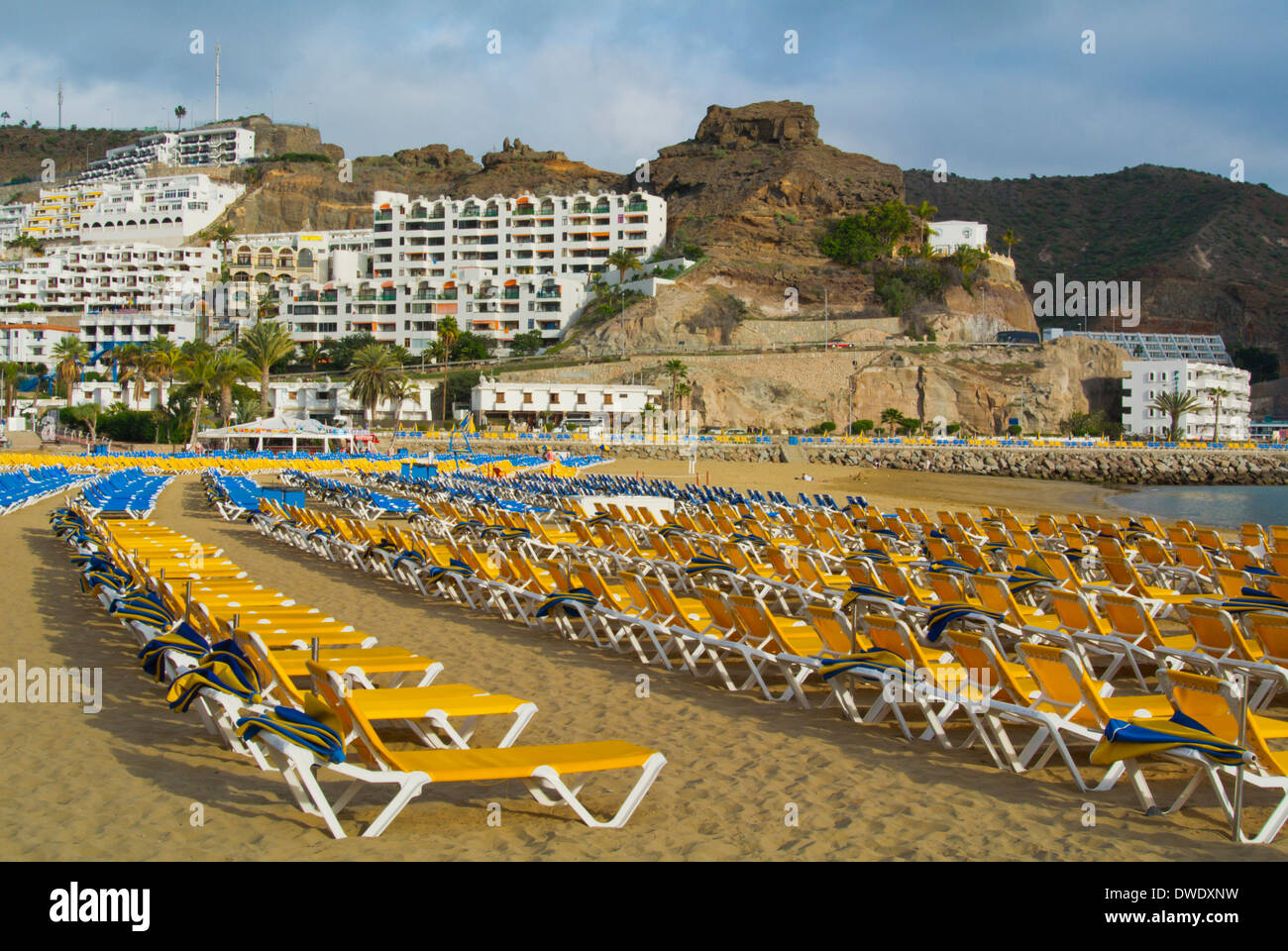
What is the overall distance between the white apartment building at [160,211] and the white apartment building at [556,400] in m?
73.2

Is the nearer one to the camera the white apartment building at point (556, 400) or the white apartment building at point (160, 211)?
the white apartment building at point (556, 400)

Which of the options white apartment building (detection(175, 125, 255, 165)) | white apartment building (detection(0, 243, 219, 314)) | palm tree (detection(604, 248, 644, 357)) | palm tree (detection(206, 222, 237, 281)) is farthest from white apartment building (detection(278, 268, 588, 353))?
white apartment building (detection(175, 125, 255, 165))

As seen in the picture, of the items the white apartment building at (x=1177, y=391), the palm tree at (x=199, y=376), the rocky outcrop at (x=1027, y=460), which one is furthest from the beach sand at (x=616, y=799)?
the white apartment building at (x=1177, y=391)

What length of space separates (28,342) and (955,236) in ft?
309

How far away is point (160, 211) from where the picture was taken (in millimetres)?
130625

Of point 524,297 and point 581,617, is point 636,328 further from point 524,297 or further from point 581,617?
point 581,617

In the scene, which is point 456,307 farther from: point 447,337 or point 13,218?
point 13,218

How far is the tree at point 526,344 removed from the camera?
92875 millimetres

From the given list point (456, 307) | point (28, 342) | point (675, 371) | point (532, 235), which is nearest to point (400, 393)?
point (675, 371)

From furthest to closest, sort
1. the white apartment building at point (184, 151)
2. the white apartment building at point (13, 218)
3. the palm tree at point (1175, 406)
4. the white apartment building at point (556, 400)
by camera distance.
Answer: the white apartment building at point (184, 151), the white apartment building at point (13, 218), the palm tree at point (1175, 406), the white apartment building at point (556, 400)

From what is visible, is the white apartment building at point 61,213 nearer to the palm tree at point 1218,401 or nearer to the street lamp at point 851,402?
the street lamp at point 851,402
